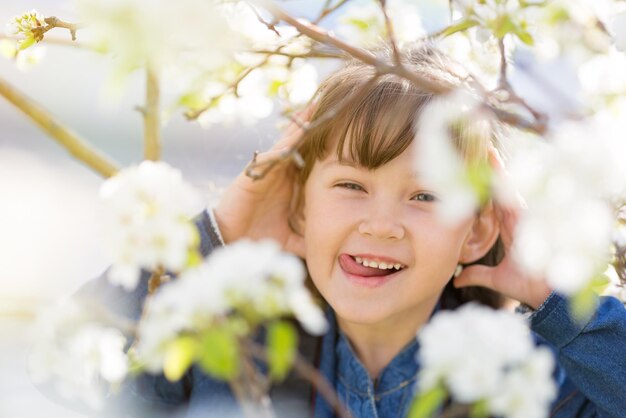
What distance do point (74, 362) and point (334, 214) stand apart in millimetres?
781

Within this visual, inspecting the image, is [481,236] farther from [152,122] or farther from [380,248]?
[152,122]

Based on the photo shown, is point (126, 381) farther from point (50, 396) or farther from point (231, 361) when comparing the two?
point (231, 361)

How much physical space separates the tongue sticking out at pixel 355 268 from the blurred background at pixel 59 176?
0.34 m

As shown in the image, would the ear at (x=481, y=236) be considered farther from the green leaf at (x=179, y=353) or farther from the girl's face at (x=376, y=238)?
the green leaf at (x=179, y=353)

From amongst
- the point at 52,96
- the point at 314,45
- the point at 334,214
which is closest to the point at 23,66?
the point at 314,45

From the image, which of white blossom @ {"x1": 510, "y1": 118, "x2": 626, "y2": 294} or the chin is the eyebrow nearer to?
the chin

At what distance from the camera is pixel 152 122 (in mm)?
913

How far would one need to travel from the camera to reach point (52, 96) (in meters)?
4.46

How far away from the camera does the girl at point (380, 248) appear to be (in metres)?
1.39

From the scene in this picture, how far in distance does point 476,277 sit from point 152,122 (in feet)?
2.84

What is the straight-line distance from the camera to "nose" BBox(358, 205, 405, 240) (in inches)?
53.2

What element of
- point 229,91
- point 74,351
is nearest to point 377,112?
point 229,91

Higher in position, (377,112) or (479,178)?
(479,178)

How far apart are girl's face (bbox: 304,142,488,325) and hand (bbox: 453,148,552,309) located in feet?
0.30
